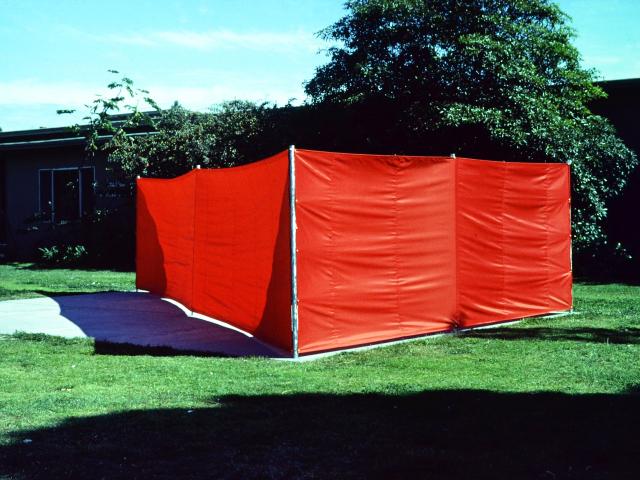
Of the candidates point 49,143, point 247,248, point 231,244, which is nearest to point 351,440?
point 247,248

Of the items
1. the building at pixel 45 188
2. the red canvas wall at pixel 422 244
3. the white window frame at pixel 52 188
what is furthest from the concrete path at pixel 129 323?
the white window frame at pixel 52 188

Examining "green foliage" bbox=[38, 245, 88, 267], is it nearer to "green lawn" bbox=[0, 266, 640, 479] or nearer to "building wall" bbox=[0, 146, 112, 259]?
"building wall" bbox=[0, 146, 112, 259]

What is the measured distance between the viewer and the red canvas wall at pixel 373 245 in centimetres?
795

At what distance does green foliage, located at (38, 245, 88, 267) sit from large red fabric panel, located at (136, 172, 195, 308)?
802 centimetres

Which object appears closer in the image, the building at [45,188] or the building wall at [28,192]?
the building at [45,188]

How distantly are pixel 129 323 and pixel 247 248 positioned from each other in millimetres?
2528

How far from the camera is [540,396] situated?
6.07m

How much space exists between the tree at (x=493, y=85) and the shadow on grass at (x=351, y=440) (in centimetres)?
1103

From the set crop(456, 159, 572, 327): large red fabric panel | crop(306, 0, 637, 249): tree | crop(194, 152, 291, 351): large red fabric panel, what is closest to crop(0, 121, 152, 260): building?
crop(306, 0, 637, 249): tree

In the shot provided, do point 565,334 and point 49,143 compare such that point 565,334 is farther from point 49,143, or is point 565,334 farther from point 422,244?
point 49,143

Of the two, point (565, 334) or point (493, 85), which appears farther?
point (493, 85)

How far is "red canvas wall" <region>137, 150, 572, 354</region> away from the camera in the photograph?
795cm

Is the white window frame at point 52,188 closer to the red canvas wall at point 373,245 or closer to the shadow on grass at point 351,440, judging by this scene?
the red canvas wall at point 373,245

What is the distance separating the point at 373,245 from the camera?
8.48 metres
